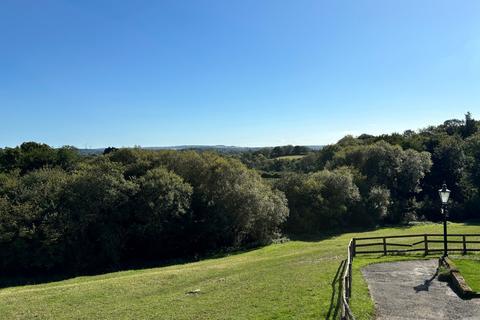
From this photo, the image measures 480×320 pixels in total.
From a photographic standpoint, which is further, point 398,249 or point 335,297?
point 398,249

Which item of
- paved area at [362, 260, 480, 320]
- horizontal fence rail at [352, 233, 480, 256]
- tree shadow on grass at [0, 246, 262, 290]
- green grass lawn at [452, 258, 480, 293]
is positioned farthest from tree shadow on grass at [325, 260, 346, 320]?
tree shadow on grass at [0, 246, 262, 290]

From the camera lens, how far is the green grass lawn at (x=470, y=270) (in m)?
16.8

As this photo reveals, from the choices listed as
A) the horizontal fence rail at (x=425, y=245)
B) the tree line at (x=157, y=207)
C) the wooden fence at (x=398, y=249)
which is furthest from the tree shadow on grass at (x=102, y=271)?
the wooden fence at (x=398, y=249)

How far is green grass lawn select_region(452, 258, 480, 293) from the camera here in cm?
1676

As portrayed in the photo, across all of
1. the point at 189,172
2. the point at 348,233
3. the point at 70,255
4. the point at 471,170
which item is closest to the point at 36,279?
the point at 70,255

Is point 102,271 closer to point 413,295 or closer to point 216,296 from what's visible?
point 216,296

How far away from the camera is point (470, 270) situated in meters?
19.2

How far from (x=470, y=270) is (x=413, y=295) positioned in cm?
489

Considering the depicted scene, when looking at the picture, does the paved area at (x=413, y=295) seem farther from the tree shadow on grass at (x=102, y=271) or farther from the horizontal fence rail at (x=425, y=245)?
the tree shadow on grass at (x=102, y=271)

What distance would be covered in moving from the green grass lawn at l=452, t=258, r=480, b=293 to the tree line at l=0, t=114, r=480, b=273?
83.9 feet

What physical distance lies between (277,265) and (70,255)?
22.4 meters

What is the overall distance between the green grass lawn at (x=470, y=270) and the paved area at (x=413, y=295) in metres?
0.92

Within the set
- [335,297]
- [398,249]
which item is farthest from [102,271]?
[335,297]

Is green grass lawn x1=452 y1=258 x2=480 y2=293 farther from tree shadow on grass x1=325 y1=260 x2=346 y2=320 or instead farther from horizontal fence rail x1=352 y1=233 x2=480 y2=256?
tree shadow on grass x1=325 y1=260 x2=346 y2=320
